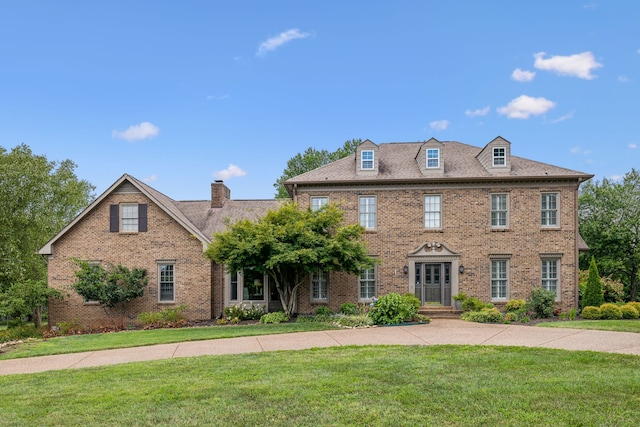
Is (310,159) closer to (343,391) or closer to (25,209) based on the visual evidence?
(25,209)

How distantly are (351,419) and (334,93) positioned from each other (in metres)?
17.2

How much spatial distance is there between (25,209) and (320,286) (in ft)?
68.6

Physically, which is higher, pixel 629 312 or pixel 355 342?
pixel 355 342

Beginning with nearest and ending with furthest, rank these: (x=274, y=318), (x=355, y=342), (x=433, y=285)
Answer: (x=355, y=342), (x=274, y=318), (x=433, y=285)


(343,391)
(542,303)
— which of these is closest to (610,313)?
(542,303)

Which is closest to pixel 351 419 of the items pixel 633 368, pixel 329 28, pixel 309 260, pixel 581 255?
pixel 633 368

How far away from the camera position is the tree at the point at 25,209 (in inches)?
1053

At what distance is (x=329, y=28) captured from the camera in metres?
17.5

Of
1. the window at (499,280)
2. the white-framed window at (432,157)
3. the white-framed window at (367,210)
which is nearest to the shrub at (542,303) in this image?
the window at (499,280)

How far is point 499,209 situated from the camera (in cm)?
1980

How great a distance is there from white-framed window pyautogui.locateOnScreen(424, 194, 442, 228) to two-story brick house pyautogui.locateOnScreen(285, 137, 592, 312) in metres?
0.04

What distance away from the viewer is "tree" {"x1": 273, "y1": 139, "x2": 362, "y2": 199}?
41438 mm

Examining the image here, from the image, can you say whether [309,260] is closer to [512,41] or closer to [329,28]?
[329,28]

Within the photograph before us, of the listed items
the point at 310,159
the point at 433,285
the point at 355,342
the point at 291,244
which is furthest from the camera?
the point at 310,159
